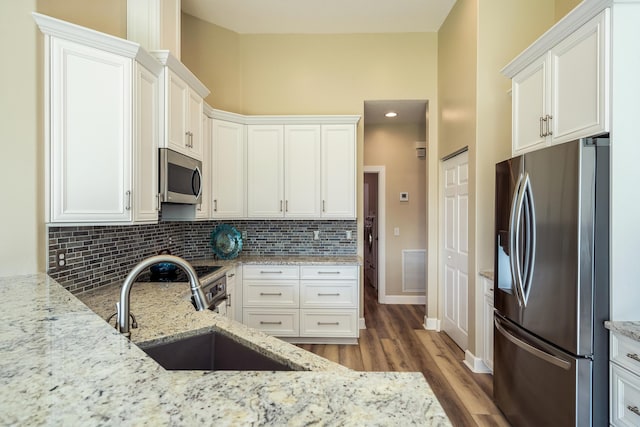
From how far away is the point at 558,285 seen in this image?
1635mm

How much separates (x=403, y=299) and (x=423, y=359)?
2038 mm

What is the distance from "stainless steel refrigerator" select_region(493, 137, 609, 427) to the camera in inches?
59.5

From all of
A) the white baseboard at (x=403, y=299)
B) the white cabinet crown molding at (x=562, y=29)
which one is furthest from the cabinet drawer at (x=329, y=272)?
the white cabinet crown molding at (x=562, y=29)

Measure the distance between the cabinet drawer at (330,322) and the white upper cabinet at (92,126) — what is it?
6.53ft

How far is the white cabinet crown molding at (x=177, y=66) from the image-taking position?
87.7 inches

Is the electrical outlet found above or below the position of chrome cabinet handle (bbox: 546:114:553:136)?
below

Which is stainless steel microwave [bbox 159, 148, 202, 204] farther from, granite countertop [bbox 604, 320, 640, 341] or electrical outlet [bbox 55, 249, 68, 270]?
granite countertop [bbox 604, 320, 640, 341]

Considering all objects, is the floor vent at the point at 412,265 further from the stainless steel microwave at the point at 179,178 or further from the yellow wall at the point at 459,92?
the stainless steel microwave at the point at 179,178

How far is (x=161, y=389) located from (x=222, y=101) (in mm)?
3738

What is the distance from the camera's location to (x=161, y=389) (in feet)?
1.92

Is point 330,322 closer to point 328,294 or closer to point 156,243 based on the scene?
point 328,294

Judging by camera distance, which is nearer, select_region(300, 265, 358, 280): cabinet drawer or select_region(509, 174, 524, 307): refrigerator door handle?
select_region(509, 174, 524, 307): refrigerator door handle

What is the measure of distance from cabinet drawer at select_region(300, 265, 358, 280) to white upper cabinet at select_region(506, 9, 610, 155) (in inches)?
73.8

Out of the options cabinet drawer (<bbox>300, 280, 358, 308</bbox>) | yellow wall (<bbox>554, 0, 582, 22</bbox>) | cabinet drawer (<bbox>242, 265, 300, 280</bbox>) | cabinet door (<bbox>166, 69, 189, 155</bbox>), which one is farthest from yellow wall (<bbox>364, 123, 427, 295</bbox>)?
cabinet door (<bbox>166, 69, 189, 155</bbox>)
